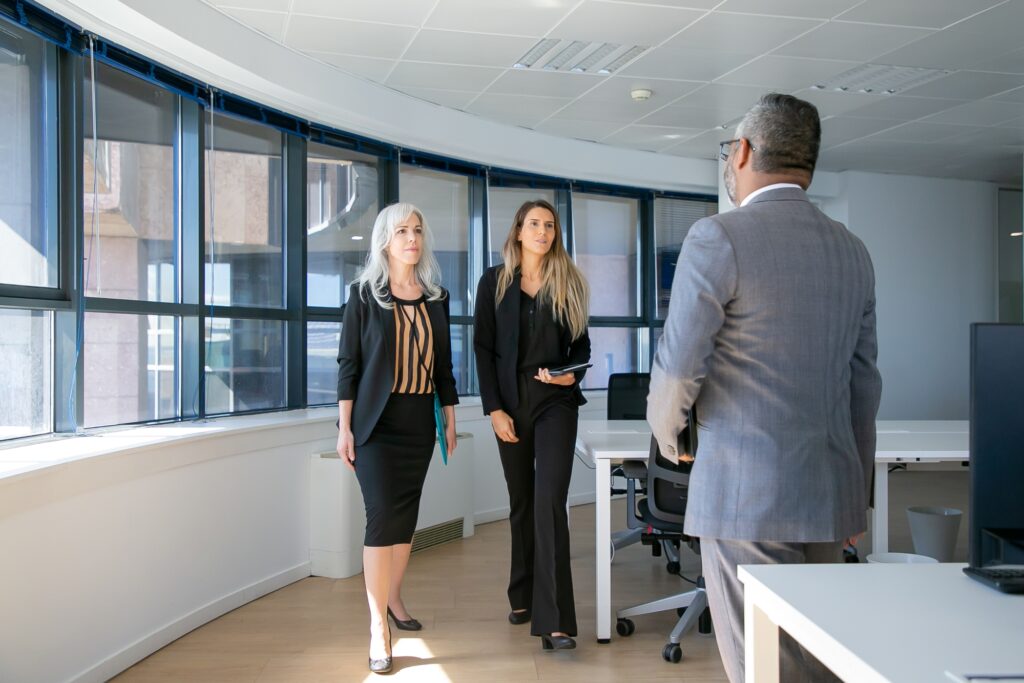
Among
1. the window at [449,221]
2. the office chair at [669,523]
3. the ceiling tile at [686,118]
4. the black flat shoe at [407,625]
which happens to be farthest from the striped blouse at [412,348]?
the ceiling tile at [686,118]

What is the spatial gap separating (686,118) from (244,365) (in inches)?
136

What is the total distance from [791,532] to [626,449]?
1.85m

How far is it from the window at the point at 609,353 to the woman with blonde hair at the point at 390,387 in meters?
4.01

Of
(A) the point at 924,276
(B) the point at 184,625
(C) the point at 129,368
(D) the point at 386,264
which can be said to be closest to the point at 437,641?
(B) the point at 184,625

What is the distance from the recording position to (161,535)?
3.30 metres

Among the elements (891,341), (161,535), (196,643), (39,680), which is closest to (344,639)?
(196,643)

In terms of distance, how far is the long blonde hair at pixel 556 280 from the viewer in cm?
335

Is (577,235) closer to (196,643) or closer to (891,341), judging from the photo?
(891,341)

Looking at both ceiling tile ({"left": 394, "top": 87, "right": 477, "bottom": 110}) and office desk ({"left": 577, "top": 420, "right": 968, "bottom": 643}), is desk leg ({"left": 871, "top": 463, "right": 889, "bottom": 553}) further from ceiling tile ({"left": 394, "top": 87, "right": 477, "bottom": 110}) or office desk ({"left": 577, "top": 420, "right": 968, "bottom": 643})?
ceiling tile ({"left": 394, "top": 87, "right": 477, "bottom": 110})

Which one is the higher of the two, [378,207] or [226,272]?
[378,207]

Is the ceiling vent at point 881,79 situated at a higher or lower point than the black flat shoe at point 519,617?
higher

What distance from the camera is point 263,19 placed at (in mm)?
4031

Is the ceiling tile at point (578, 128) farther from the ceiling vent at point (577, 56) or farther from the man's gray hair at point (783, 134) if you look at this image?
the man's gray hair at point (783, 134)

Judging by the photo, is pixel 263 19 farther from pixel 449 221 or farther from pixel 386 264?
pixel 449 221
